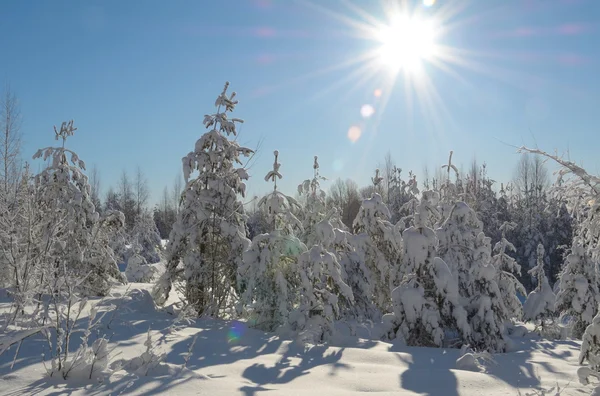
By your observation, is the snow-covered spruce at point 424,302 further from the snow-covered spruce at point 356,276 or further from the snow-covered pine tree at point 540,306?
the snow-covered pine tree at point 540,306

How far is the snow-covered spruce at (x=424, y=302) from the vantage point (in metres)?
9.35

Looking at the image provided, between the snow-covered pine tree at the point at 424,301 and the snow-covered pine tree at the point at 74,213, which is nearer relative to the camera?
the snow-covered pine tree at the point at 424,301

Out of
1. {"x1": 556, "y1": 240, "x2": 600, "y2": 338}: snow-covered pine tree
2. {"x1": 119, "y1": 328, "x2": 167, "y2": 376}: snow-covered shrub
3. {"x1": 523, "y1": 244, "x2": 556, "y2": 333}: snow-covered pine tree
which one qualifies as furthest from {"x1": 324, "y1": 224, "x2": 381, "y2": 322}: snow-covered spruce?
{"x1": 119, "y1": 328, "x2": 167, "y2": 376}: snow-covered shrub

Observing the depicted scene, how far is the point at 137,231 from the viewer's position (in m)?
34.7

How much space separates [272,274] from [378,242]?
5515 mm

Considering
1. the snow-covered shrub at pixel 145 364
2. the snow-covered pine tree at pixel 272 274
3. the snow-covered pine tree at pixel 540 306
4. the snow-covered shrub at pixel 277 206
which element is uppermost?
the snow-covered shrub at pixel 277 206

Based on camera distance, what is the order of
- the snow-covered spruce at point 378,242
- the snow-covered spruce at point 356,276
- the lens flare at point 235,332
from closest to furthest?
the lens flare at point 235,332 < the snow-covered spruce at point 356,276 < the snow-covered spruce at point 378,242

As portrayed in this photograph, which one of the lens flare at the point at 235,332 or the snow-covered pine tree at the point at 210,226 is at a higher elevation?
the snow-covered pine tree at the point at 210,226

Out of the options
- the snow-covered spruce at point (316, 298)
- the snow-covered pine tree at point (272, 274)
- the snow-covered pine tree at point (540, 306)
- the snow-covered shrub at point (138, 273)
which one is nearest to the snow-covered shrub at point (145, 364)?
the snow-covered spruce at point (316, 298)

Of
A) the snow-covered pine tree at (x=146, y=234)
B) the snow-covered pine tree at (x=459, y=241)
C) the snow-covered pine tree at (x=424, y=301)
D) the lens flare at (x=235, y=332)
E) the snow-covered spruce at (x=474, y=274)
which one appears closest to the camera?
the lens flare at (x=235, y=332)

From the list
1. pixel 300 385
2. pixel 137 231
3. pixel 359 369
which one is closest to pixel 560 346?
pixel 359 369

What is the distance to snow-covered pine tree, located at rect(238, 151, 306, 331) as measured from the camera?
29.8 feet

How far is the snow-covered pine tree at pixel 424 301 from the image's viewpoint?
935 cm

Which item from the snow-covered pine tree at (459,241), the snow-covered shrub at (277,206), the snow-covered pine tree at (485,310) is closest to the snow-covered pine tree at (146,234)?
the snow-covered shrub at (277,206)
